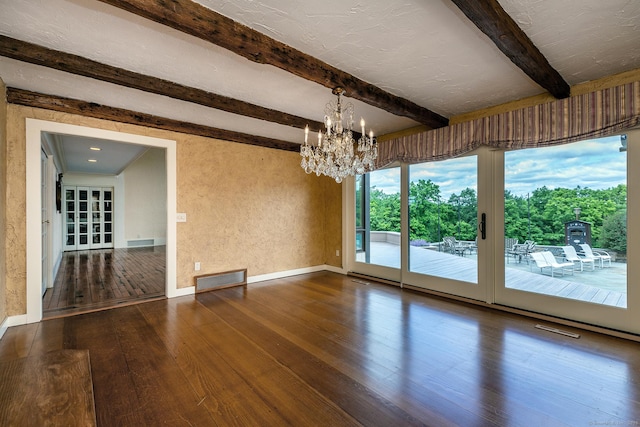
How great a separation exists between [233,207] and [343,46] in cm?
317

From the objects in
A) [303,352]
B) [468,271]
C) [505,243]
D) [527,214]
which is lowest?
[303,352]

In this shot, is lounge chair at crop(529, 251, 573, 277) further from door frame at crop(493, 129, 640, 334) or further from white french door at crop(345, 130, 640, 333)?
door frame at crop(493, 129, 640, 334)

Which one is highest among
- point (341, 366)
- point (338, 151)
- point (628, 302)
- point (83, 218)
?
point (338, 151)

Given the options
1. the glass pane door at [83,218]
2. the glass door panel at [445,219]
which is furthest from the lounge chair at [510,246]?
the glass pane door at [83,218]

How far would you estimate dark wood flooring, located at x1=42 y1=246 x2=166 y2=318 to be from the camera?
368cm

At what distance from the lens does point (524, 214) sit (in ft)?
11.0

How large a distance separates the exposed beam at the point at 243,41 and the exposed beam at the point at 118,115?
239 centimetres

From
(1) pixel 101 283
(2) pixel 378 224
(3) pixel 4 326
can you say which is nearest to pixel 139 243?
(1) pixel 101 283

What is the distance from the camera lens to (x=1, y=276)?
2.76 m

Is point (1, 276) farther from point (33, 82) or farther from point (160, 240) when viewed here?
point (160, 240)

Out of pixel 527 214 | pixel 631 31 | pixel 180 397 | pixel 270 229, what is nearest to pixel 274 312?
pixel 180 397

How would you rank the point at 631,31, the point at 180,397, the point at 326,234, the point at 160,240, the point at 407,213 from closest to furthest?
the point at 180,397 < the point at 631,31 < the point at 407,213 < the point at 326,234 < the point at 160,240

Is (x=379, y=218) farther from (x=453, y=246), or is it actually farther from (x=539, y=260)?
(x=539, y=260)

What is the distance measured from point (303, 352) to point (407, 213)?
2.85 metres
